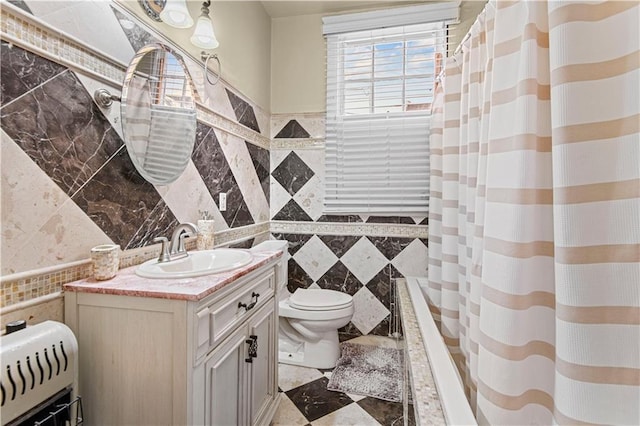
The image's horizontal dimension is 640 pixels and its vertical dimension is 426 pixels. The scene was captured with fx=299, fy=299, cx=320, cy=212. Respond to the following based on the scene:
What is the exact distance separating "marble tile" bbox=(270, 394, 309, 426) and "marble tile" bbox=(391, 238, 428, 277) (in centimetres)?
Result: 129

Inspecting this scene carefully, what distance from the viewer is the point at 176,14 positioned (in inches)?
56.0

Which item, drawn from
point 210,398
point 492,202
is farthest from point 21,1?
point 492,202

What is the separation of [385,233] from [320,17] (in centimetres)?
195

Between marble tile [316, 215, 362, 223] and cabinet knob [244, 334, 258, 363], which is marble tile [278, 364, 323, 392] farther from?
marble tile [316, 215, 362, 223]

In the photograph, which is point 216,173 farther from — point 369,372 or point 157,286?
point 369,372

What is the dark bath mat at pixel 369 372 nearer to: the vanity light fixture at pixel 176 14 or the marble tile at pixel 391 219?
the marble tile at pixel 391 219

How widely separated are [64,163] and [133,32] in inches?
25.8

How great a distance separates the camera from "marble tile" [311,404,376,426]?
5.32 ft

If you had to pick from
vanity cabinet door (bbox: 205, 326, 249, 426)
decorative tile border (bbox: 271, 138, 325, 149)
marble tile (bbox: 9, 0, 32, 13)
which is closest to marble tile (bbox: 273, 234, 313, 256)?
decorative tile border (bbox: 271, 138, 325, 149)

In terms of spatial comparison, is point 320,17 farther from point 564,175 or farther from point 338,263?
point 564,175

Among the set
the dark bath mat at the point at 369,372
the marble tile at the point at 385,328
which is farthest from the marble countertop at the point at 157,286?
the marble tile at the point at 385,328

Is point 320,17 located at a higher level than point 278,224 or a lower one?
higher

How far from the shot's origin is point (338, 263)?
2596mm

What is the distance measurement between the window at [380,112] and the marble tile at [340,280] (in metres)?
0.51
